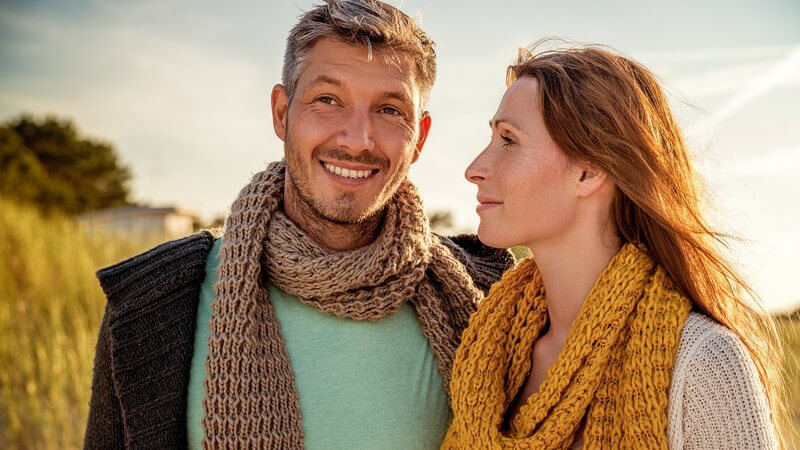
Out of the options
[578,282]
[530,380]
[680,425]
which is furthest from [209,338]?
[680,425]

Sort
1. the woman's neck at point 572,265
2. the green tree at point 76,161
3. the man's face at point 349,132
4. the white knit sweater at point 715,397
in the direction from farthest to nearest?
the green tree at point 76,161
the man's face at point 349,132
the woman's neck at point 572,265
the white knit sweater at point 715,397

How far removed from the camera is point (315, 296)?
2.33m

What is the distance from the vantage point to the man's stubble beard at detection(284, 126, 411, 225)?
7.95ft

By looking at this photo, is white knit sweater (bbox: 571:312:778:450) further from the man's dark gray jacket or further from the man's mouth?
the man's dark gray jacket

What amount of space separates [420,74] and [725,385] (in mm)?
1427

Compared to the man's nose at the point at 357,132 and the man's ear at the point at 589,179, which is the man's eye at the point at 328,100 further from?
the man's ear at the point at 589,179

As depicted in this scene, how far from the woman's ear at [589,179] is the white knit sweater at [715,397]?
17.6 inches

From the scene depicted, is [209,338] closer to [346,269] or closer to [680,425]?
[346,269]

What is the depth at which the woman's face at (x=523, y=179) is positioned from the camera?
2057 mm

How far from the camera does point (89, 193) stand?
22.8m

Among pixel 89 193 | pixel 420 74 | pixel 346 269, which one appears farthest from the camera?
pixel 89 193

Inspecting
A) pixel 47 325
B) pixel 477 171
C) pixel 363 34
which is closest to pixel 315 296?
pixel 477 171

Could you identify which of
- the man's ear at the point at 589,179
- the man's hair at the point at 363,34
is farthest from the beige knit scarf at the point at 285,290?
the man's ear at the point at 589,179

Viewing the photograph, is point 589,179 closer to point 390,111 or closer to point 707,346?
point 707,346
